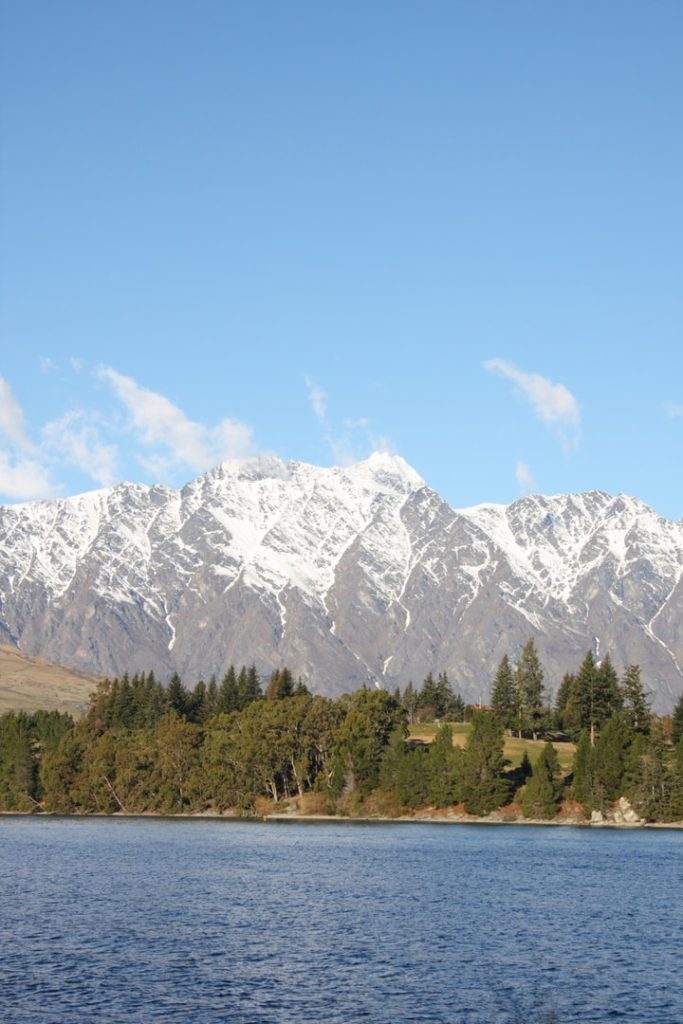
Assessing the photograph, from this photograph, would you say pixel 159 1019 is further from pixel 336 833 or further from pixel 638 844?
pixel 336 833

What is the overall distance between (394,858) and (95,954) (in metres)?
65.6

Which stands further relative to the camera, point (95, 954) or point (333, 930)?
point (333, 930)

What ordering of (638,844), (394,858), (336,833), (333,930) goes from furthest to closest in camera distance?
(336,833) < (638,844) < (394,858) < (333,930)

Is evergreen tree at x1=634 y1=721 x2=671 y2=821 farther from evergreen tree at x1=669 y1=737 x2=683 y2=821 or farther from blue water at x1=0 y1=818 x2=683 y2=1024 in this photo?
blue water at x1=0 y1=818 x2=683 y2=1024

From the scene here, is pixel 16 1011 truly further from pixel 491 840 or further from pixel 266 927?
pixel 491 840

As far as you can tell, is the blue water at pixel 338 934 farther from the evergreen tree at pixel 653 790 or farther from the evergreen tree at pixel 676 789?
the evergreen tree at pixel 676 789

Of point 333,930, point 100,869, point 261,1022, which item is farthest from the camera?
point 100,869

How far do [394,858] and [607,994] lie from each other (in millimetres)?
71919

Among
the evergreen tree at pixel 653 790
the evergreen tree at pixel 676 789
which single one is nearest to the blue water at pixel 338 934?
the evergreen tree at pixel 653 790

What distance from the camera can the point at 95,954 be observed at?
73562mm

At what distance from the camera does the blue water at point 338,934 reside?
6169cm

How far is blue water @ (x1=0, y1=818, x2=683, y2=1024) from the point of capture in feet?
202

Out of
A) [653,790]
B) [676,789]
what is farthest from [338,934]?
[676,789]

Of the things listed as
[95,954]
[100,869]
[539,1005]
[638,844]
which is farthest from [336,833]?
[539,1005]
